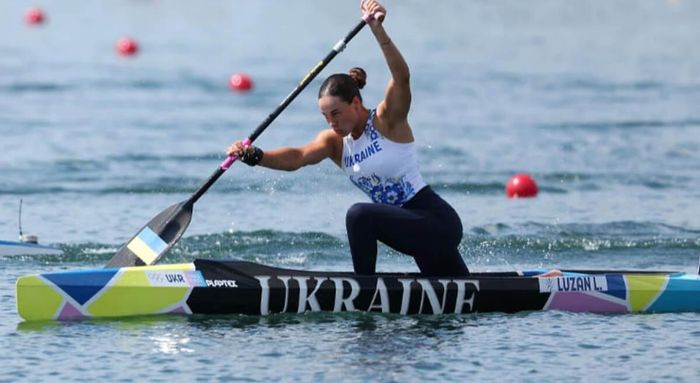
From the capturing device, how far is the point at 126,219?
14250 millimetres

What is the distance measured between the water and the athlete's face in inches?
47.9

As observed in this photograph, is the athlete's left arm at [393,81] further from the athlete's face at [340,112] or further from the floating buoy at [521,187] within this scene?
the floating buoy at [521,187]

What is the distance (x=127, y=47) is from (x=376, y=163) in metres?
20.7

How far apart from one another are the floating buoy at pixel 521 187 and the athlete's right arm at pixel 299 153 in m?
6.35

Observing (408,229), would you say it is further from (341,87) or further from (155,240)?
(155,240)

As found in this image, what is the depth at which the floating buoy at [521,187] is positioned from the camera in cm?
1564

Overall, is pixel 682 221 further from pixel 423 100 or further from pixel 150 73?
pixel 150 73

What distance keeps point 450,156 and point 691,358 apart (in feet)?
29.7

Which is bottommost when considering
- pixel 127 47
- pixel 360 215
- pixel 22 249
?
pixel 22 249

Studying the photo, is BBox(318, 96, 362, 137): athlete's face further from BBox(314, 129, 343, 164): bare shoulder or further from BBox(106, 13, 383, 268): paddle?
BBox(106, 13, 383, 268): paddle

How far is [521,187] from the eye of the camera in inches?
617

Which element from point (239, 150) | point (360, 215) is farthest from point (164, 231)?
point (360, 215)

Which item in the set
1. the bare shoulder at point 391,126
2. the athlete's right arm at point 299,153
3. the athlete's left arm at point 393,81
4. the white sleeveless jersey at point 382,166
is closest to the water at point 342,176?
the white sleeveless jersey at point 382,166

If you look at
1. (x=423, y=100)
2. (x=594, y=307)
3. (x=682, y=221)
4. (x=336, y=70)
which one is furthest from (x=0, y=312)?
(x=336, y=70)
